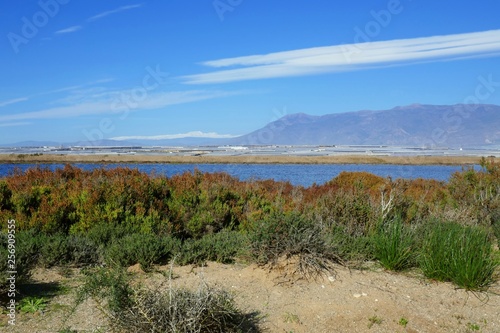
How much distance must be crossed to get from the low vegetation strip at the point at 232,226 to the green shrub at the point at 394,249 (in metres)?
0.02

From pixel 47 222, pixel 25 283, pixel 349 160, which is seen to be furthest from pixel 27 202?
pixel 349 160

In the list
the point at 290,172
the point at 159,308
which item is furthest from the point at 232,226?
the point at 290,172

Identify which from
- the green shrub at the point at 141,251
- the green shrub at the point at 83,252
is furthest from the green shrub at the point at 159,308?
the green shrub at the point at 83,252

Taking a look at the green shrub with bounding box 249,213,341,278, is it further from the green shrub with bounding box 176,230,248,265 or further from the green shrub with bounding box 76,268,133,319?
the green shrub with bounding box 76,268,133,319

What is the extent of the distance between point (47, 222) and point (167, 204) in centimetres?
280

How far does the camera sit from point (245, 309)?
6.40 meters

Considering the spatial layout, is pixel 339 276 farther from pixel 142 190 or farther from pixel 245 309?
pixel 142 190

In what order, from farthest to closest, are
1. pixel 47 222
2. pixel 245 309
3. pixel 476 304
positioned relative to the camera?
pixel 47 222, pixel 476 304, pixel 245 309

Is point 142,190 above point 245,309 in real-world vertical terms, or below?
above

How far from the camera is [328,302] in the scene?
6801 mm

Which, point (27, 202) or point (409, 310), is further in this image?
point (27, 202)

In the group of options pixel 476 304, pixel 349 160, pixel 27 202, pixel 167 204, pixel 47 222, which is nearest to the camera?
pixel 476 304

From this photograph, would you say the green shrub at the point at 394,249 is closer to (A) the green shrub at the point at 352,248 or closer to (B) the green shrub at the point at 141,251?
(A) the green shrub at the point at 352,248

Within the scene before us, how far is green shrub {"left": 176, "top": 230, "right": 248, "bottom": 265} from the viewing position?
8.32m
